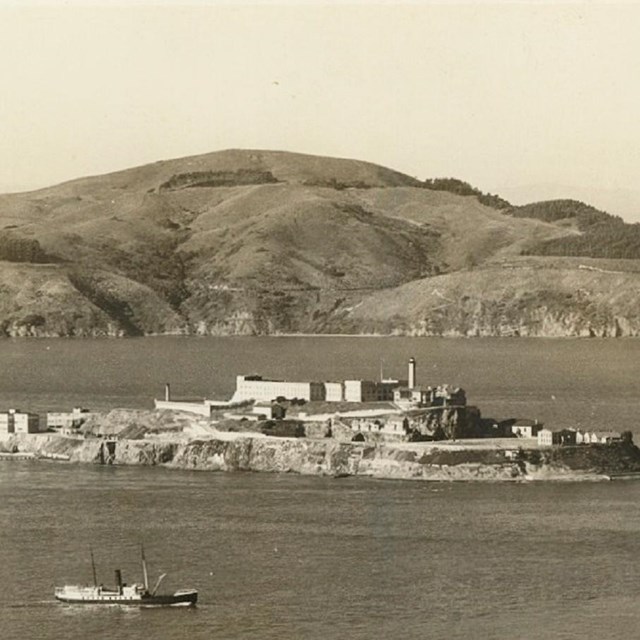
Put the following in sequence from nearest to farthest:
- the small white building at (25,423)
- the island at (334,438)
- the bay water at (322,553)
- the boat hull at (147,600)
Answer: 1. the bay water at (322,553)
2. the boat hull at (147,600)
3. the island at (334,438)
4. the small white building at (25,423)

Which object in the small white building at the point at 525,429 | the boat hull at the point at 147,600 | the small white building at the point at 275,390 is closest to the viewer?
the boat hull at the point at 147,600

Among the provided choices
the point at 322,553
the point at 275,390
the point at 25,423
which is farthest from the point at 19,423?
the point at 322,553

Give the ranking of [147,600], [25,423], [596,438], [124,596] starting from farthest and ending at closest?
[25,423] < [596,438] < [124,596] < [147,600]

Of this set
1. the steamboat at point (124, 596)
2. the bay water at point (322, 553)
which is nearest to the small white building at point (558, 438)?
the bay water at point (322, 553)

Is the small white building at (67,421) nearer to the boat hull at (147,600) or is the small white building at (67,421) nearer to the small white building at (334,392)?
the small white building at (334,392)

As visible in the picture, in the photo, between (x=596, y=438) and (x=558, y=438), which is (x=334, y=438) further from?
(x=596, y=438)

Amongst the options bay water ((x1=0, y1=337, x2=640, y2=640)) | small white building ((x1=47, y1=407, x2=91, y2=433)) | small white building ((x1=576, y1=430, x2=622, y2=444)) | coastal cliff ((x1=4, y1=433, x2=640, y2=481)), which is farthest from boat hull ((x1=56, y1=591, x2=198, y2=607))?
small white building ((x1=47, y1=407, x2=91, y2=433))
